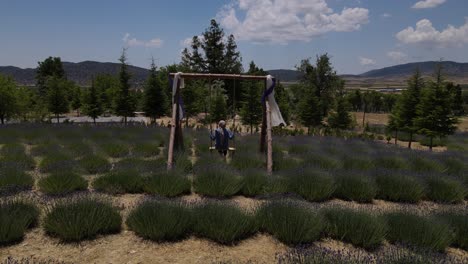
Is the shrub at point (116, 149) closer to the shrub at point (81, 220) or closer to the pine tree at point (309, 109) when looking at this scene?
the shrub at point (81, 220)

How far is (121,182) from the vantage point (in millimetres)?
6414

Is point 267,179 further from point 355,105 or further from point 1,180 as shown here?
point 355,105

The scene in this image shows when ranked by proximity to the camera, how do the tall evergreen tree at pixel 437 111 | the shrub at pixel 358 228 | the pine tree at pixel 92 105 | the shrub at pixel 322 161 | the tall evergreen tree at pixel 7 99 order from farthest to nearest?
the pine tree at pixel 92 105, the tall evergreen tree at pixel 7 99, the tall evergreen tree at pixel 437 111, the shrub at pixel 322 161, the shrub at pixel 358 228

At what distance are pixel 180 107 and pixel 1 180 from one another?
4.24 meters

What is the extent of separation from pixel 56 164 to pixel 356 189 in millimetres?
5924

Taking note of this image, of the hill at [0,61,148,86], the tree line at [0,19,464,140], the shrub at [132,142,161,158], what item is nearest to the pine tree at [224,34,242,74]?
the tree line at [0,19,464,140]

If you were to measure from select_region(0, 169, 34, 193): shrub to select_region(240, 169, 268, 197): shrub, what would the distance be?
379cm

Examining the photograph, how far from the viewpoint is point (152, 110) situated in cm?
2175

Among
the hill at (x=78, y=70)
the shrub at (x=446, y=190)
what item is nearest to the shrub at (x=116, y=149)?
the shrub at (x=446, y=190)

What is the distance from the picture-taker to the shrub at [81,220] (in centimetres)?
433

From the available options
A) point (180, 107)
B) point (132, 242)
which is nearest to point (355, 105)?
point (180, 107)

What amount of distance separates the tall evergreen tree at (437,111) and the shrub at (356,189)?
38.2ft

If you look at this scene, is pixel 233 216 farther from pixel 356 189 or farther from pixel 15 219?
pixel 356 189

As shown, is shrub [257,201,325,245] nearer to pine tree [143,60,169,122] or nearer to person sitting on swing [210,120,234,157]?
person sitting on swing [210,120,234,157]
